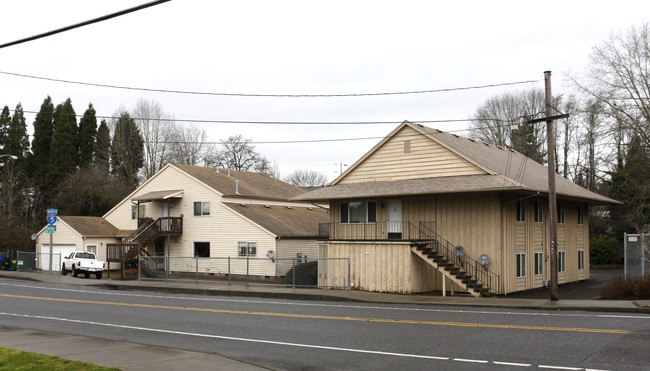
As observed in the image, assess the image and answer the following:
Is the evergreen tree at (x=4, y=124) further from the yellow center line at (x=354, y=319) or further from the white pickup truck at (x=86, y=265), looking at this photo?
the yellow center line at (x=354, y=319)

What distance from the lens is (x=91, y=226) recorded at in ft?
151

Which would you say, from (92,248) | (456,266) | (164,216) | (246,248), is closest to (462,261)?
(456,266)

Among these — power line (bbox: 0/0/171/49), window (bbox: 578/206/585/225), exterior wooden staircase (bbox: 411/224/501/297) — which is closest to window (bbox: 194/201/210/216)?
exterior wooden staircase (bbox: 411/224/501/297)

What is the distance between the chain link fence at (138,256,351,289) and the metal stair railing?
3819 mm

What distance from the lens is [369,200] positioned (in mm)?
29016

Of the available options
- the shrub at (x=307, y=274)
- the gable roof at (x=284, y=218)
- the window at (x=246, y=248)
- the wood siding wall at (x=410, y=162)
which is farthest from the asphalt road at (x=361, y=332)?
the gable roof at (x=284, y=218)

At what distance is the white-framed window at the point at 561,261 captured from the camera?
102ft

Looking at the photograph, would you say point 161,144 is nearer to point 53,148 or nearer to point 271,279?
point 53,148

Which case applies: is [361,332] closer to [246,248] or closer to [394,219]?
[394,219]

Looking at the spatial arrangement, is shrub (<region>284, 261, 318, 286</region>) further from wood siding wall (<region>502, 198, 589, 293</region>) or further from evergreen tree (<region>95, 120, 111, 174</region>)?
evergreen tree (<region>95, 120, 111, 174</region>)

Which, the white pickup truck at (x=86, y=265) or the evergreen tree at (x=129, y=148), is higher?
the evergreen tree at (x=129, y=148)

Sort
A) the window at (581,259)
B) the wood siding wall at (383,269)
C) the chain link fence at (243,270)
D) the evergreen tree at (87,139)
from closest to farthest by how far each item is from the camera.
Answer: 1. the wood siding wall at (383,269)
2. the chain link fence at (243,270)
3. the window at (581,259)
4. the evergreen tree at (87,139)

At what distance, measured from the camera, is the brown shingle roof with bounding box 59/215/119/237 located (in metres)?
44.5

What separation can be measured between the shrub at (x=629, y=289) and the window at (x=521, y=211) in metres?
5.41
